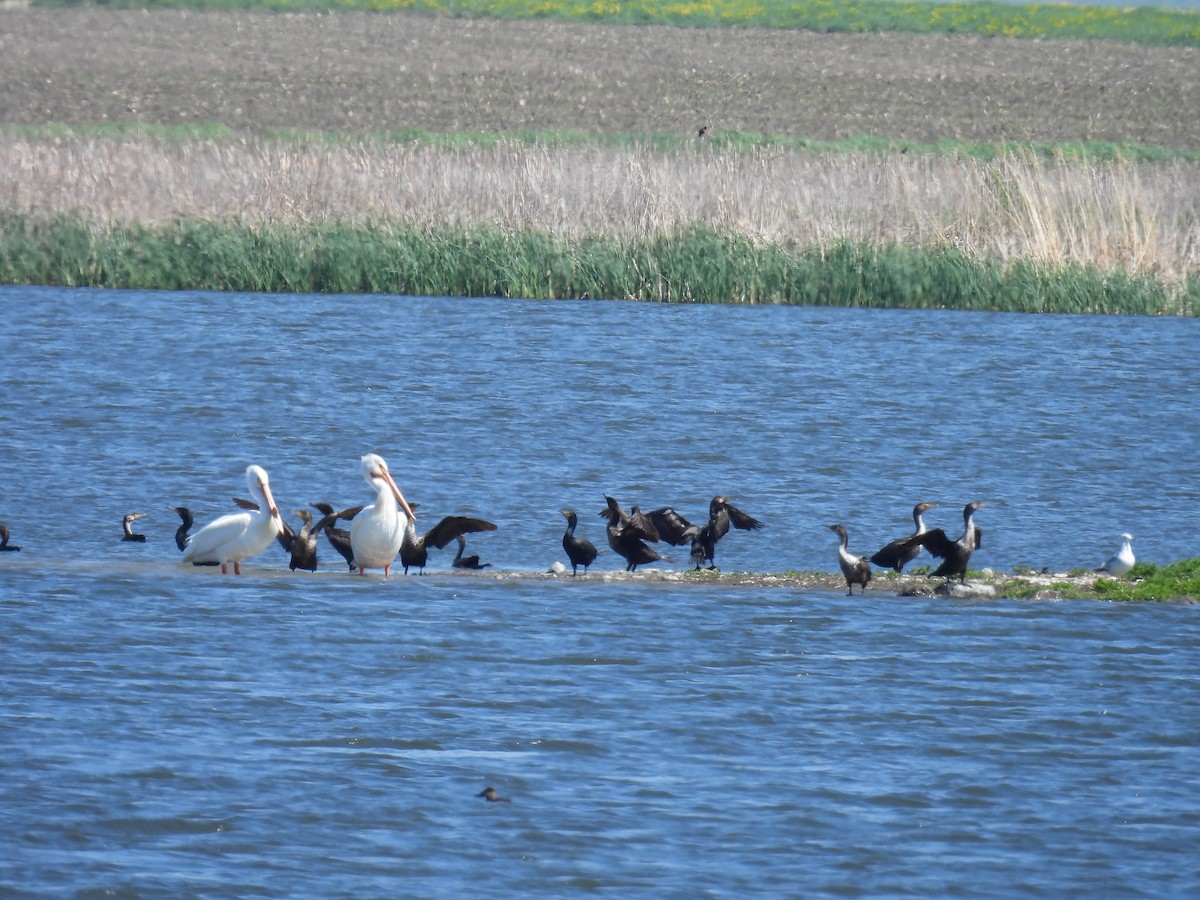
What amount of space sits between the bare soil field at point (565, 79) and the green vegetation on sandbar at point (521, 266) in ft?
59.3

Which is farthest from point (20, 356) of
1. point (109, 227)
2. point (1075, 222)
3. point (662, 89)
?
point (662, 89)

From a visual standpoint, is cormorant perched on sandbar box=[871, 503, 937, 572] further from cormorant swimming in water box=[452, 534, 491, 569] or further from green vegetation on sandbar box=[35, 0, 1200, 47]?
green vegetation on sandbar box=[35, 0, 1200, 47]

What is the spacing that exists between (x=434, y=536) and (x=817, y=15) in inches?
2409

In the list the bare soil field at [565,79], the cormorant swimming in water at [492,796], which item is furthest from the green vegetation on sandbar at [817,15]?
the cormorant swimming in water at [492,796]

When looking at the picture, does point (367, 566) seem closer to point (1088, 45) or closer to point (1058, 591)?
point (1058, 591)

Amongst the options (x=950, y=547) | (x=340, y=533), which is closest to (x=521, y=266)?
(x=340, y=533)

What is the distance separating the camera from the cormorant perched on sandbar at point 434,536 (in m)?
10.2

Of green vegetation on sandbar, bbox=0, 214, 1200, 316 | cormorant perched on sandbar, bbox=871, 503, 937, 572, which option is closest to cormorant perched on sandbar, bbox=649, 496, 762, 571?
cormorant perched on sandbar, bbox=871, 503, 937, 572

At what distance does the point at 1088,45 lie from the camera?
61.2m

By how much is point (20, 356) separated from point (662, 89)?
3173 centimetres

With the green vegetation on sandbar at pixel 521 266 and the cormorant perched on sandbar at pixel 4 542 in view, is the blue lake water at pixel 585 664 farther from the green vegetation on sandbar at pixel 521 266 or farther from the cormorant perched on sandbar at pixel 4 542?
the green vegetation on sandbar at pixel 521 266

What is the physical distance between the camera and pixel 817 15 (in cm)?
6856

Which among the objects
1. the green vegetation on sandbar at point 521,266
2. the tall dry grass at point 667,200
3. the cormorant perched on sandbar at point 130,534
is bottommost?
the cormorant perched on sandbar at point 130,534

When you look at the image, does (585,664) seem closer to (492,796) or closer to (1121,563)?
(492,796)
